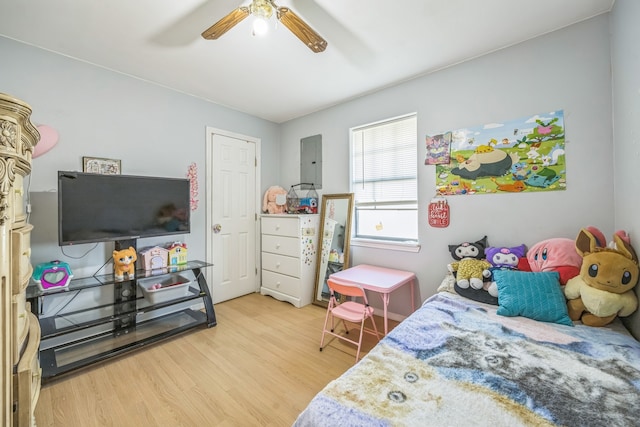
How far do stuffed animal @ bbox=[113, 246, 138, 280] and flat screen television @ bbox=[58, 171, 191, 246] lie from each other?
0.13m

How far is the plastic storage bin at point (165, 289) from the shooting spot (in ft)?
7.88

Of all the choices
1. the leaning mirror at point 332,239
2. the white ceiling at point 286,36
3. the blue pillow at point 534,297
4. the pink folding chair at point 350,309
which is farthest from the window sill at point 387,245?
the white ceiling at point 286,36

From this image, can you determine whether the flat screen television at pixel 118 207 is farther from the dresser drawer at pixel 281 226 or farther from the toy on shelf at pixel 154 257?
the dresser drawer at pixel 281 226

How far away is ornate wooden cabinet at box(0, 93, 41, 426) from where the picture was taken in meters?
0.90

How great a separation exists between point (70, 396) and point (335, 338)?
1909 mm

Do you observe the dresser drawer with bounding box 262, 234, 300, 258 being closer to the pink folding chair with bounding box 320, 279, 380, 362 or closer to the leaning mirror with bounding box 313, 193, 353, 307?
the leaning mirror with bounding box 313, 193, 353, 307

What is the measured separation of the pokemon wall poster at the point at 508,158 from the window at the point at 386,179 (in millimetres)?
371

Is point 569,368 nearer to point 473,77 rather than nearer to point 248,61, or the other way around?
point 473,77

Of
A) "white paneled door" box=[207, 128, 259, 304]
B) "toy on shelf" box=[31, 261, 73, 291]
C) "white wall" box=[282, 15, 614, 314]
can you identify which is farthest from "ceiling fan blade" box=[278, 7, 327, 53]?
"toy on shelf" box=[31, 261, 73, 291]

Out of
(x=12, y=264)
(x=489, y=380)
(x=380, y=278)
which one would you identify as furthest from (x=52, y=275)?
(x=489, y=380)

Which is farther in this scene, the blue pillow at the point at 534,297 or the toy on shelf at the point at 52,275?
the toy on shelf at the point at 52,275

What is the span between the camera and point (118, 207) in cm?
222

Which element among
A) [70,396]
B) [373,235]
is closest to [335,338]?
[373,235]

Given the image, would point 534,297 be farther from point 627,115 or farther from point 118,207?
point 118,207
